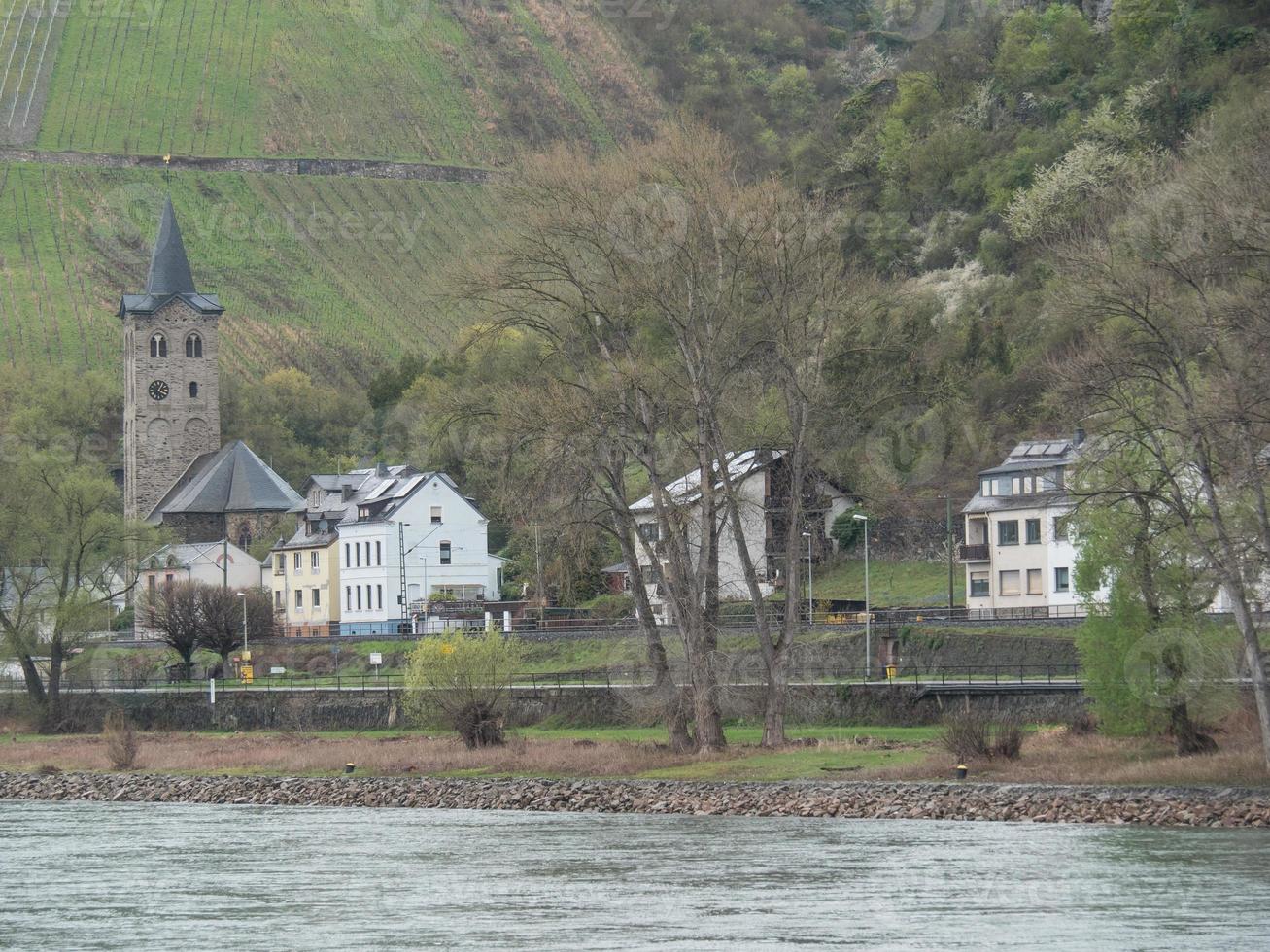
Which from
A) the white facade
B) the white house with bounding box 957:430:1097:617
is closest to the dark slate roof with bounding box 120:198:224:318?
the white facade

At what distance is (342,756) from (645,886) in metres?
28.6

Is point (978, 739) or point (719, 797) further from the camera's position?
point (978, 739)

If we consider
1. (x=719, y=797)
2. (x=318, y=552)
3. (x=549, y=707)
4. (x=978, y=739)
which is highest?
(x=318, y=552)

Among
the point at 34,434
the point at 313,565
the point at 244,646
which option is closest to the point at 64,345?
the point at 34,434

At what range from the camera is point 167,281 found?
461ft

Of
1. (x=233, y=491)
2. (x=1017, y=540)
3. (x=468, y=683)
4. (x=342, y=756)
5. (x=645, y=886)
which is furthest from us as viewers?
(x=233, y=491)

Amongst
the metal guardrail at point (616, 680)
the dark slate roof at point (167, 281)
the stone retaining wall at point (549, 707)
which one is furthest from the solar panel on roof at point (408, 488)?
the dark slate roof at point (167, 281)

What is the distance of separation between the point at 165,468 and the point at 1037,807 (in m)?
107

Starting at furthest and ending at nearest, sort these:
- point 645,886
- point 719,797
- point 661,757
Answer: point 661,757 → point 719,797 → point 645,886

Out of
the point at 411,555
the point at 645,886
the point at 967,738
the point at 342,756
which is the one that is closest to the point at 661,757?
the point at 967,738

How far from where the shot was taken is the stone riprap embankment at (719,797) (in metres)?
39.3

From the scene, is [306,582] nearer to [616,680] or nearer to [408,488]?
[408,488]

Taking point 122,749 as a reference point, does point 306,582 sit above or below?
above

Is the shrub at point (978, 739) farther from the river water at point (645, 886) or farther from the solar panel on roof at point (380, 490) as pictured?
the solar panel on roof at point (380, 490)
